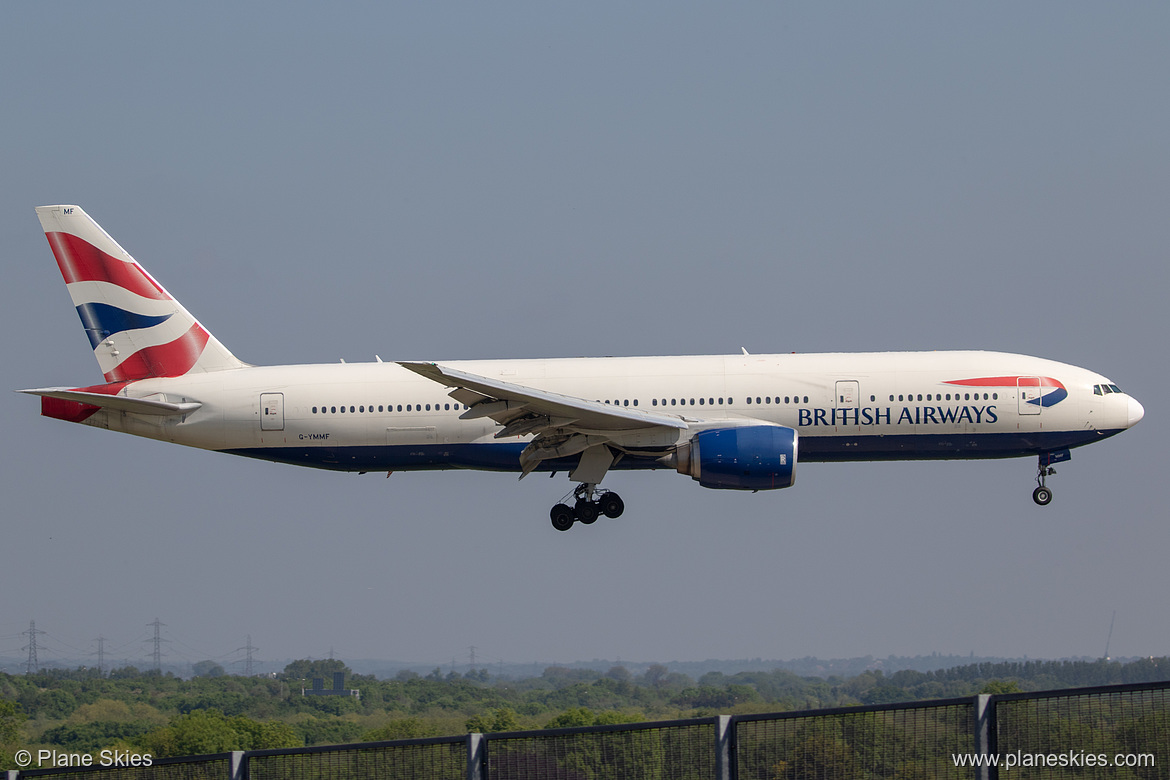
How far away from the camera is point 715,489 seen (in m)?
31.0

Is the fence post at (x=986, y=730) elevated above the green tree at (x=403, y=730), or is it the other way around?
the fence post at (x=986, y=730)

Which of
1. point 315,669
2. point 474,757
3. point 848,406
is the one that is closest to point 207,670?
point 315,669

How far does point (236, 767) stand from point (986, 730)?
269 inches

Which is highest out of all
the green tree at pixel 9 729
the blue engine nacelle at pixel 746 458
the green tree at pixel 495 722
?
the blue engine nacelle at pixel 746 458

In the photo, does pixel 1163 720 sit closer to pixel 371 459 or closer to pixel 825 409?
pixel 825 409

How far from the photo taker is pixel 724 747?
1075 centimetres

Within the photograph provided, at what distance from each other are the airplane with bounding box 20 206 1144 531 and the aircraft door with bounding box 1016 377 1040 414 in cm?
4

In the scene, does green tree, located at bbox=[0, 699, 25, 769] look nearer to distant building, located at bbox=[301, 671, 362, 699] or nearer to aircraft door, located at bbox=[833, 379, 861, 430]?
distant building, located at bbox=[301, 671, 362, 699]

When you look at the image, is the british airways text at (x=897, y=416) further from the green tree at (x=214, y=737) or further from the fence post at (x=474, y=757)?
the fence post at (x=474, y=757)

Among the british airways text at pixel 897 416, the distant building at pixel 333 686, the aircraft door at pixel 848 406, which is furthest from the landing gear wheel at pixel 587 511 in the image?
the distant building at pixel 333 686

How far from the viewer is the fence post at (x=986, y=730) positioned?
414 inches

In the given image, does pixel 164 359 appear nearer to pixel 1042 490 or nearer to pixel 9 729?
pixel 9 729

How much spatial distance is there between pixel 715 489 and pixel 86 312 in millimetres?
18982

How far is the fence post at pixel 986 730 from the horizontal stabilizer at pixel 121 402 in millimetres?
26944
